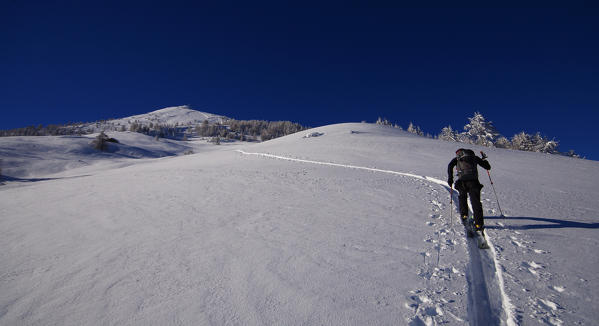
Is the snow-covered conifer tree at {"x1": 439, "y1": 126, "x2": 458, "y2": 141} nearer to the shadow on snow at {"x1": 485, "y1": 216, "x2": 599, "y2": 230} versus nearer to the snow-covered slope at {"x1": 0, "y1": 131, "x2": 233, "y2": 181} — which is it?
the shadow on snow at {"x1": 485, "y1": 216, "x2": 599, "y2": 230}

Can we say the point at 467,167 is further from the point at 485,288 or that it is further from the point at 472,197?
the point at 485,288

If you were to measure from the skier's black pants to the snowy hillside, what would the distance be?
0.58 m

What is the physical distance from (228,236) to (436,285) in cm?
470

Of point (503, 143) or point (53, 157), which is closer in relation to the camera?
point (53, 157)

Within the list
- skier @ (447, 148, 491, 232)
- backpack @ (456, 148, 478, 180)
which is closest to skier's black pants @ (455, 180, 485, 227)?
skier @ (447, 148, 491, 232)

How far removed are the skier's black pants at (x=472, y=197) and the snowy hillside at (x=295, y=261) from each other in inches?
22.6

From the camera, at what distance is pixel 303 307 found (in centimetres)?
355

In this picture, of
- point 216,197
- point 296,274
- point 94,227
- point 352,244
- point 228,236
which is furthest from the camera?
point 216,197

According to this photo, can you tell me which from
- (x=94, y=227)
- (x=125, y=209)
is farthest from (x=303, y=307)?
(x=125, y=209)

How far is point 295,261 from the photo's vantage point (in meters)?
4.91

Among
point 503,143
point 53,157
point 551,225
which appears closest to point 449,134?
point 503,143

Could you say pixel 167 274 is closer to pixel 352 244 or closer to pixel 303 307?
pixel 303 307

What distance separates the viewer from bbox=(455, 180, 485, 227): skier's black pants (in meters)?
6.29

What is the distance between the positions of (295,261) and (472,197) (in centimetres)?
537
